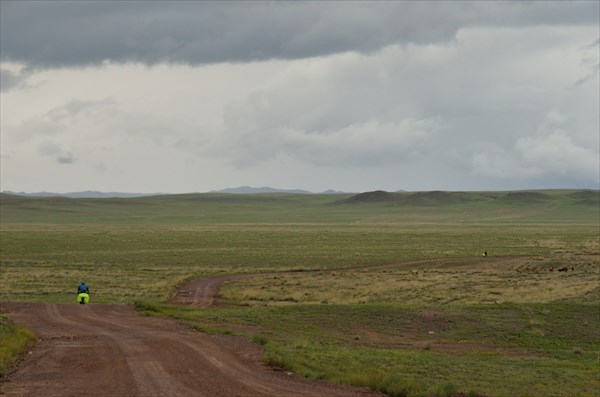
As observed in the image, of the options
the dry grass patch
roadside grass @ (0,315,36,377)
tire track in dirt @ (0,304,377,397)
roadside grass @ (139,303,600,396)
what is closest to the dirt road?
tire track in dirt @ (0,304,377,397)

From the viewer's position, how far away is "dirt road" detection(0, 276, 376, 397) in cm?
1816

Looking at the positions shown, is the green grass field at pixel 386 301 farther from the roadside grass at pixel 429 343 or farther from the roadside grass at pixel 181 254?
the roadside grass at pixel 181 254

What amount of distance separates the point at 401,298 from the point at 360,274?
15544mm

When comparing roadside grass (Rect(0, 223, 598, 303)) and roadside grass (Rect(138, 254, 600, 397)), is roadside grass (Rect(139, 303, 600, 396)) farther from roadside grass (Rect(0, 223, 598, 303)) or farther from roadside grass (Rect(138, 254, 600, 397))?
roadside grass (Rect(0, 223, 598, 303))

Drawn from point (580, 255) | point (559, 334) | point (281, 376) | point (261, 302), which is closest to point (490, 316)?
point (559, 334)

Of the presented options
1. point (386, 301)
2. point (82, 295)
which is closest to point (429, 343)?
point (386, 301)

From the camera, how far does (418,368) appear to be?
903 inches

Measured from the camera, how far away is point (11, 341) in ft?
81.4

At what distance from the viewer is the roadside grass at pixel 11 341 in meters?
21.9

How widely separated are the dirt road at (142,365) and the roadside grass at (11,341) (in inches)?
15.8

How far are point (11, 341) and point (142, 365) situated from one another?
6.06 meters

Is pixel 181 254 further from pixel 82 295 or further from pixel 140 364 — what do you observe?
pixel 140 364

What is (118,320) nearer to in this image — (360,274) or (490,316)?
(490,316)

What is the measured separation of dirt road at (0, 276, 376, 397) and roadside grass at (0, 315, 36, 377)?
400 millimetres
